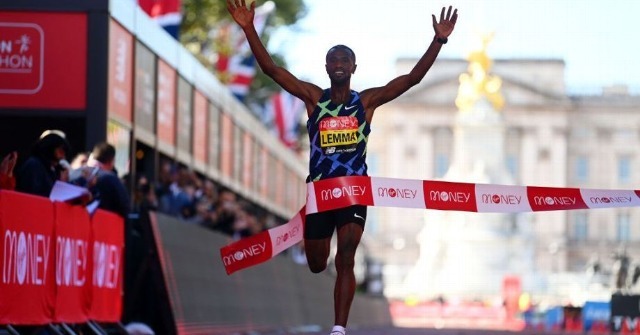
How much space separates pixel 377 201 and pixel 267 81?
49228mm

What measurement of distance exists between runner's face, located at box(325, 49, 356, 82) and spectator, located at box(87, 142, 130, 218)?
4.61 metres

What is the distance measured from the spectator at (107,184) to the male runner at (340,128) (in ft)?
14.2

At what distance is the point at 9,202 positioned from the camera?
13070mm

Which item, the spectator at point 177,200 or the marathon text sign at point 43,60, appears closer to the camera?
the marathon text sign at point 43,60

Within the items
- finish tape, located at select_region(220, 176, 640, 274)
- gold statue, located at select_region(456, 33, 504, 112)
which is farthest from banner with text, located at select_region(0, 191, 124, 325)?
gold statue, located at select_region(456, 33, 504, 112)

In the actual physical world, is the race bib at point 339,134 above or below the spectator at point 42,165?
below

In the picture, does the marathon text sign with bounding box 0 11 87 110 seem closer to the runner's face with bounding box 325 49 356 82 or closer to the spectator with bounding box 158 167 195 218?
the spectator with bounding box 158 167 195 218

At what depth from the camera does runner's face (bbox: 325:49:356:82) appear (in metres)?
12.2

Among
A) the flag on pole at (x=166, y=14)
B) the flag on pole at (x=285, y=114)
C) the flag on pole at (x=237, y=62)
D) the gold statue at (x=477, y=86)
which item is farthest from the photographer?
the gold statue at (x=477, y=86)

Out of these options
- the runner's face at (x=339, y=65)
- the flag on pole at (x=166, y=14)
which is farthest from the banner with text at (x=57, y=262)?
the flag on pole at (x=166, y=14)

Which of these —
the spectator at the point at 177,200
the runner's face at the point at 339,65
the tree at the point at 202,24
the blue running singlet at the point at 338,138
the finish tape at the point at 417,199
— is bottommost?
the finish tape at the point at 417,199

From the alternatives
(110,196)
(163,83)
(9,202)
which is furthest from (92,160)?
(163,83)

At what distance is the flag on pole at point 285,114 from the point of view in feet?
173

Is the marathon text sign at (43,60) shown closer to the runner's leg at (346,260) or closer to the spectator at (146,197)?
the spectator at (146,197)
